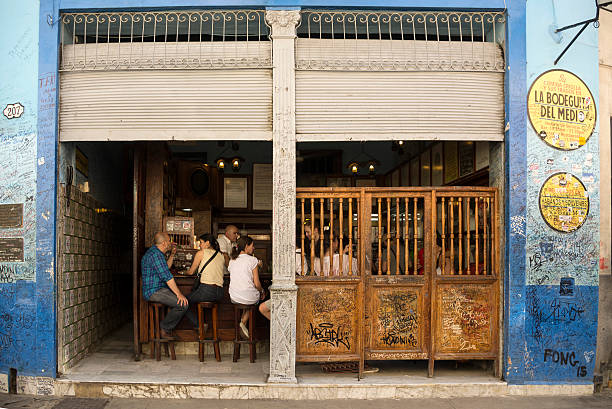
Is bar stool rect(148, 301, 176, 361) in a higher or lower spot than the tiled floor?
higher

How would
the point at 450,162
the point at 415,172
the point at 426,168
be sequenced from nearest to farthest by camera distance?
the point at 450,162 < the point at 426,168 < the point at 415,172

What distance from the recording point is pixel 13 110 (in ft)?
22.4

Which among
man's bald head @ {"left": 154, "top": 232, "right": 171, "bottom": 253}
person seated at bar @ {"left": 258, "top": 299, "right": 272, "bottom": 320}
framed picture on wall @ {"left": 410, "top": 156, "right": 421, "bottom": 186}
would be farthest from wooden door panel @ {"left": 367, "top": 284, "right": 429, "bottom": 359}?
framed picture on wall @ {"left": 410, "top": 156, "right": 421, "bottom": 186}

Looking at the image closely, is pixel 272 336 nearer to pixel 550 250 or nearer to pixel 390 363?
pixel 390 363

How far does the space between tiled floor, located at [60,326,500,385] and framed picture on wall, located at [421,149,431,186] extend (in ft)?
11.4

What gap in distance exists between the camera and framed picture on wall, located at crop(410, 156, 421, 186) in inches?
416

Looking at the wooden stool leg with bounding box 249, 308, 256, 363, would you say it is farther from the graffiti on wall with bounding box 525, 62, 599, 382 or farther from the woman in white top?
the graffiti on wall with bounding box 525, 62, 599, 382

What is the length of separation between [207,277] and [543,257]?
435cm

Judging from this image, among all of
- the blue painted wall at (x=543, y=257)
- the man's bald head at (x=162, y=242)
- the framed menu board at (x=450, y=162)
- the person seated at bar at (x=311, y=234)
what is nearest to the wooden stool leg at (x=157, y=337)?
the man's bald head at (x=162, y=242)

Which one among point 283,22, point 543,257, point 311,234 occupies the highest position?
point 283,22

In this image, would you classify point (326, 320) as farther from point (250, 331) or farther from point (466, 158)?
point (466, 158)

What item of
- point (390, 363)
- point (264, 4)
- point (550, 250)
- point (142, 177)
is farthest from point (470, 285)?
point (142, 177)

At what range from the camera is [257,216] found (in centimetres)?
1231

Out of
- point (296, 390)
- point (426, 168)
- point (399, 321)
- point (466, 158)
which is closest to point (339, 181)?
point (426, 168)
